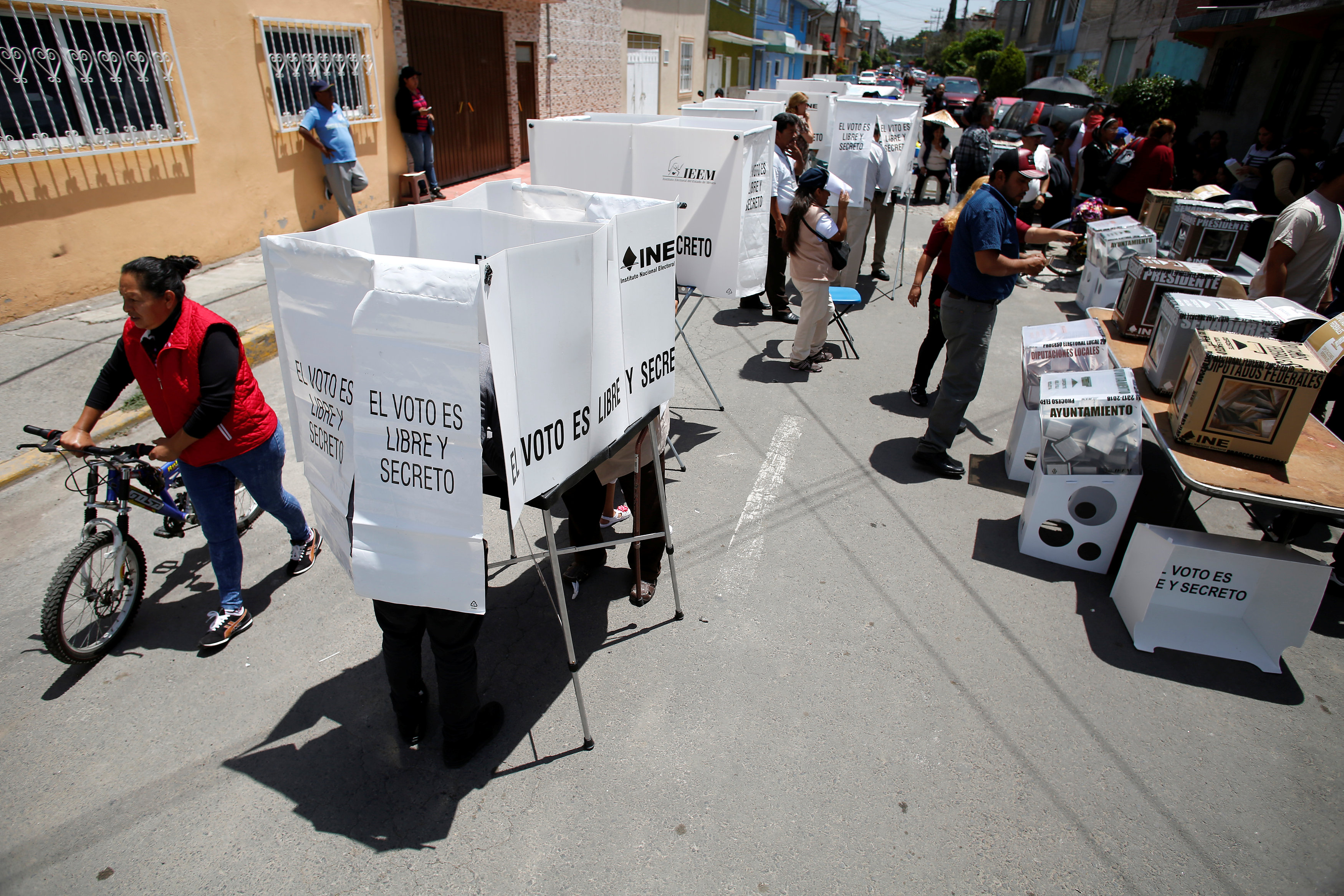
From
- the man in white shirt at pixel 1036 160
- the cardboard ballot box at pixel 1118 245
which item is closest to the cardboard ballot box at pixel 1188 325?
the cardboard ballot box at pixel 1118 245

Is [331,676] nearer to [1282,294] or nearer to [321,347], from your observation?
[321,347]

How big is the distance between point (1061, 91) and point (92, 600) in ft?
73.7

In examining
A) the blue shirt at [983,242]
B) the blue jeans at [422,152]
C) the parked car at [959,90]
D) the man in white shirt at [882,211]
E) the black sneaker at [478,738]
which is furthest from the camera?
the parked car at [959,90]

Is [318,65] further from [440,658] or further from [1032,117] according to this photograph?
[1032,117]

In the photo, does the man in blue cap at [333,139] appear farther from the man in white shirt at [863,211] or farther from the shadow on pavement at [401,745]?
the shadow on pavement at [401,745]

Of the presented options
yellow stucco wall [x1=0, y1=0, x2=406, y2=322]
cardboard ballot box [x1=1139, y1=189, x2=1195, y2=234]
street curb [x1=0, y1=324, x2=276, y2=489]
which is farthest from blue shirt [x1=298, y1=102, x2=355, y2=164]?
cardboard ballot box [x1=1139, y1=189, x2=1195, y2=234]

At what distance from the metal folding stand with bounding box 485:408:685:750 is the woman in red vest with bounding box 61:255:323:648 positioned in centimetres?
139

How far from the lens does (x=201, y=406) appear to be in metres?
3.08

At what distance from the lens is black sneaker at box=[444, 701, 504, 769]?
113 inches

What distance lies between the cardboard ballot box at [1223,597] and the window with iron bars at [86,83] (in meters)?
8.98

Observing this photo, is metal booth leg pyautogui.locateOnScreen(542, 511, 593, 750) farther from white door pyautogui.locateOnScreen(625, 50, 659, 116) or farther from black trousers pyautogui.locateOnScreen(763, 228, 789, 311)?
white door pyautogui.locateOnScreen(625, 50, 659, 116)

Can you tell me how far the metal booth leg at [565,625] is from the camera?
106 inches

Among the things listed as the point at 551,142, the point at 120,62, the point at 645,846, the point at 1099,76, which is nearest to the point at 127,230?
the point at 120,62

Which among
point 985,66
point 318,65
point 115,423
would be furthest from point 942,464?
point 985,66
